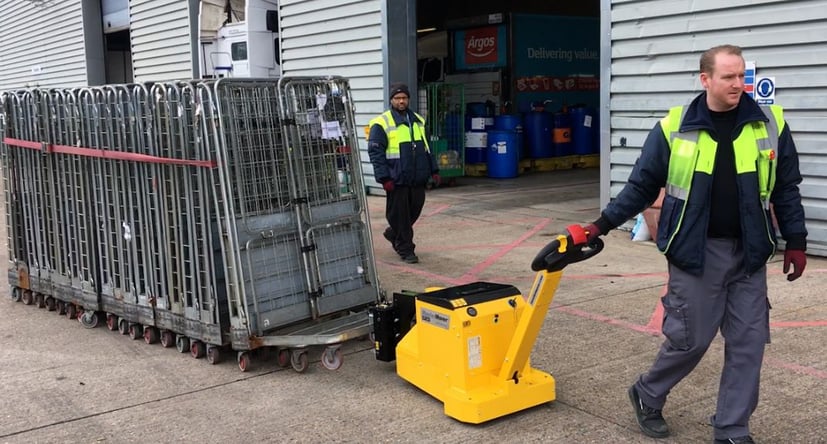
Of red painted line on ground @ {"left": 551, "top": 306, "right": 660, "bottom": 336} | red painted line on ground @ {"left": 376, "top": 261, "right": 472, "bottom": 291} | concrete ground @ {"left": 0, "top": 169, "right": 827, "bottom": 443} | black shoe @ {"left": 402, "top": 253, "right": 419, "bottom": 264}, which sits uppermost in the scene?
black shoe @ {"left": 402, "top": 253, "right": 419, "bottom": 264}

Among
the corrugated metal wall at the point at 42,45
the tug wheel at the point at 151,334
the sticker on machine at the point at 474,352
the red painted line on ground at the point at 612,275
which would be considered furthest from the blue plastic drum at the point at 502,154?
the corrugated metal wall at the point at 42,45

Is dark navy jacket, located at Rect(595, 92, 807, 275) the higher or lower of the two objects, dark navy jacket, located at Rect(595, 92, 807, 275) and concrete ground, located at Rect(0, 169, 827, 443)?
the higher

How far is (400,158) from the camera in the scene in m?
8.36

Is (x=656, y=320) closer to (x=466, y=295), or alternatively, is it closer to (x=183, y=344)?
(x=466, y=295)

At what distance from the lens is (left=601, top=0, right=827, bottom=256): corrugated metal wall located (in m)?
8.03

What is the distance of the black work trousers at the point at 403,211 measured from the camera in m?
8.51

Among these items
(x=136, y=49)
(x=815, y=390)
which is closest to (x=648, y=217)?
(x=815, y=390)

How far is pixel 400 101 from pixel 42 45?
23156 millimetres

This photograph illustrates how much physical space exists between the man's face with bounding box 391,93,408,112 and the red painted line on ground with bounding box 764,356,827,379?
441 cm

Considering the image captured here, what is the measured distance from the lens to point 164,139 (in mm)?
5508

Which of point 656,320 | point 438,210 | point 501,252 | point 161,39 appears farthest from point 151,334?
point 161,39

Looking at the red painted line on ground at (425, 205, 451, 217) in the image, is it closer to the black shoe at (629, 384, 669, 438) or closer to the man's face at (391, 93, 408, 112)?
the man's face at (391, 93, 408, 112)

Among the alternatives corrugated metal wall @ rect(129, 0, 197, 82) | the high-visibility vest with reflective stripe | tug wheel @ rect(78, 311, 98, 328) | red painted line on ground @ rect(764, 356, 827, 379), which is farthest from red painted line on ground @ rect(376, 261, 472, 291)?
corrugated metal wall @ rect(129, 0, 197, 82)

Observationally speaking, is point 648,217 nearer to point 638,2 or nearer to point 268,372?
point 638,2
